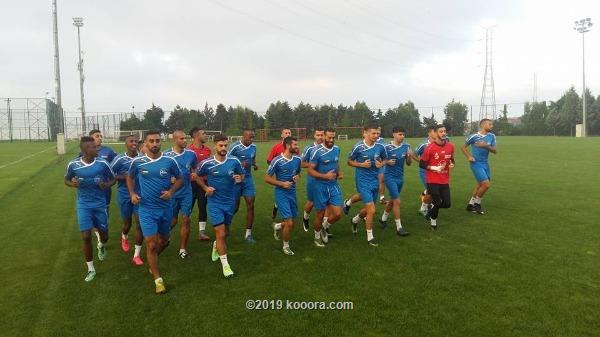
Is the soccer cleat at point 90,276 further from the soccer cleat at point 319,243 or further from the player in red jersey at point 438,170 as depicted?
the player in red jersey at point 438,170

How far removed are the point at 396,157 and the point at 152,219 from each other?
525 centimetres

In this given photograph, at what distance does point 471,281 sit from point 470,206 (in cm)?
497

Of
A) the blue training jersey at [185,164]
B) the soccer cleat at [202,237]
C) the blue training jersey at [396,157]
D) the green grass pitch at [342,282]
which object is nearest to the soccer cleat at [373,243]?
the green grass pitch at [342,282]

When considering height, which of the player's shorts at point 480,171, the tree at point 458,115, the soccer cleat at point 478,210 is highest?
the tree at point 458,115

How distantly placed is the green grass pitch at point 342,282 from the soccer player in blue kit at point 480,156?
63cm

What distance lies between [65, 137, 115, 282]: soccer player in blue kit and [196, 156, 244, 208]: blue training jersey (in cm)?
150

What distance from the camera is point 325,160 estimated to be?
759 centimetres

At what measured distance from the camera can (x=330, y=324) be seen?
4.68 meters

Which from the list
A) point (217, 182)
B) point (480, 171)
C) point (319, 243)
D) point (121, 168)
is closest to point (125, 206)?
point (121, 168)

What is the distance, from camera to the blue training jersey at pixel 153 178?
5.86m

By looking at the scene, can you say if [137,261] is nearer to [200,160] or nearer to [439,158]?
[200,160]

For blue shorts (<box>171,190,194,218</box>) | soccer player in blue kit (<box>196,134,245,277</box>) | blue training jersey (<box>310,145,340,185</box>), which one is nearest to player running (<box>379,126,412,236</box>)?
blue training jersey (<box>310,145,340,185</box>)

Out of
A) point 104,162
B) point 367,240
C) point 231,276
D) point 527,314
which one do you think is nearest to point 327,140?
point 367,240

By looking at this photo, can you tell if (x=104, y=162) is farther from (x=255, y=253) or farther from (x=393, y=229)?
(x=393, y=229)
